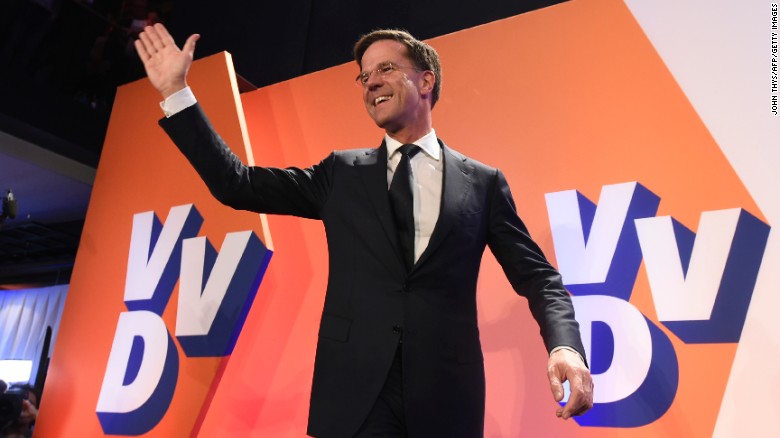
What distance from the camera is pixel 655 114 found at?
246 cm

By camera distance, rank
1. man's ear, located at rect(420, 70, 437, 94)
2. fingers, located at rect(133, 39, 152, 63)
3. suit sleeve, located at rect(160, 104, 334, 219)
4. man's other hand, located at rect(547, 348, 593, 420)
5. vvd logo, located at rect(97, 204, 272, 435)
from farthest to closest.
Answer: vvd logo, located at rect(97, 204, 272, 435) < man's ear, located at rect(420, 70, 437, 94) < fingers, located at rect(133, 39, 152, 63) < suit sleeve, located at rect(160, 104, 334, 219) < man's other hand, located at rect(547, 348, 593, 420)

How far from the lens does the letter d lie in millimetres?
3146

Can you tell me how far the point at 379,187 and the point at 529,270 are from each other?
0.42m

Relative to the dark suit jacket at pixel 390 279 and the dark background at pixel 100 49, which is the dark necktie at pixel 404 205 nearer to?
the dark suit jacket at pixel 390 279

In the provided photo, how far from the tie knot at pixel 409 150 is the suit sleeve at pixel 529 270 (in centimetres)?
22

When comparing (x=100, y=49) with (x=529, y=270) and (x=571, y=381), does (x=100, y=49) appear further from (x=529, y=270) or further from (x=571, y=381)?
(x=571, y=381)

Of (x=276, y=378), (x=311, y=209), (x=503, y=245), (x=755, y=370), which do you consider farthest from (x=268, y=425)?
(x=755, y=370)

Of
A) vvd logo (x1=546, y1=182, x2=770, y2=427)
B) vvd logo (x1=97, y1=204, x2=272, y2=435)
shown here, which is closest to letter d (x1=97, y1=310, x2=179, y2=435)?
vvd logo (x1=97, y1=204, x2=272, y2=435)

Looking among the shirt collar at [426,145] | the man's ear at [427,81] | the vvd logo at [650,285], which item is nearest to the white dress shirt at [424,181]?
the shirt collar at [426,145]

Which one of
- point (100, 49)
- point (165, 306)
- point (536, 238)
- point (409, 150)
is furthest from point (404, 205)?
point (100, 49)

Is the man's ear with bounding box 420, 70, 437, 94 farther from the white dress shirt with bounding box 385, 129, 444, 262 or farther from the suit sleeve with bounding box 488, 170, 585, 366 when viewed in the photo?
the suit sleeve with bounding box 488, 170, 585, 366

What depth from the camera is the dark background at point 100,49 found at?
3641mm

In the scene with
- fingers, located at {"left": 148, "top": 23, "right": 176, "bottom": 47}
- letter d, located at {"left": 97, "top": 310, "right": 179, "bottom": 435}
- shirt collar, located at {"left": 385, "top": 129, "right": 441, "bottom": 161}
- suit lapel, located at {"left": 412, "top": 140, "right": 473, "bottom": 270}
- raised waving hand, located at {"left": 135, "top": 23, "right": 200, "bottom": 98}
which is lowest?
letter d, located at {"left": 97, "top": 310, "right": 179, "bottom": 435}

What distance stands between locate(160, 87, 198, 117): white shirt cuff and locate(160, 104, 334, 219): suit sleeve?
1 cm
